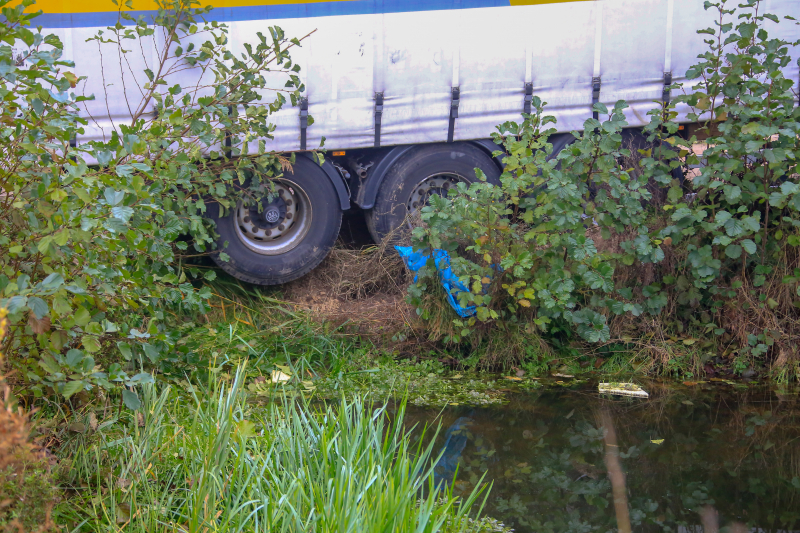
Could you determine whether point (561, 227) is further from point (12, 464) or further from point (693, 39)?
point (12, 464)

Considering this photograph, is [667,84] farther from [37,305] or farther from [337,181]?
[37,305]

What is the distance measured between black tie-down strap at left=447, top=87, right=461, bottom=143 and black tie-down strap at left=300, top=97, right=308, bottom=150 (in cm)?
133

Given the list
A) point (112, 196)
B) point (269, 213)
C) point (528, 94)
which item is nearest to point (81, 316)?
point (112, 196)

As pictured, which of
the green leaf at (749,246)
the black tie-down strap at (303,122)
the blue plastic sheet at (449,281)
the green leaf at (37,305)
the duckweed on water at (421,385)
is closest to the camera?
the green leaf at (37,305)

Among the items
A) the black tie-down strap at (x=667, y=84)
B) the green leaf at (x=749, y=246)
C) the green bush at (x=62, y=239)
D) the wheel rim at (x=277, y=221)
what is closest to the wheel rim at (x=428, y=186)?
the wheel rim at (x=277, y=221)

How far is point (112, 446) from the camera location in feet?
10.3

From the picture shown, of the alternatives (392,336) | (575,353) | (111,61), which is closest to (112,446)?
(392,336)

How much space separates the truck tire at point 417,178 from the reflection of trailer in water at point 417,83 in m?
0.01

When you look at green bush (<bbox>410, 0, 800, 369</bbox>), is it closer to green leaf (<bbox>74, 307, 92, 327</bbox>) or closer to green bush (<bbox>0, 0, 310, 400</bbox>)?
green bush (<bbox>0, 0, 310, 400</bbox>)

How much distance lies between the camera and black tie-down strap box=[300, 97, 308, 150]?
6.27m

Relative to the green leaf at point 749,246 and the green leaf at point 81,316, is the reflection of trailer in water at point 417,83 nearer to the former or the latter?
the green leaf at point 749,246

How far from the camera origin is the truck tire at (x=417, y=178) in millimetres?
6621

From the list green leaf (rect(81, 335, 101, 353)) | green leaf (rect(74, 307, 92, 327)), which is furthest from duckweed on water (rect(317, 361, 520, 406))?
green leaf (rect(74, 307, 92, 327))

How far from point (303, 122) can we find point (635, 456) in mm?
3968
